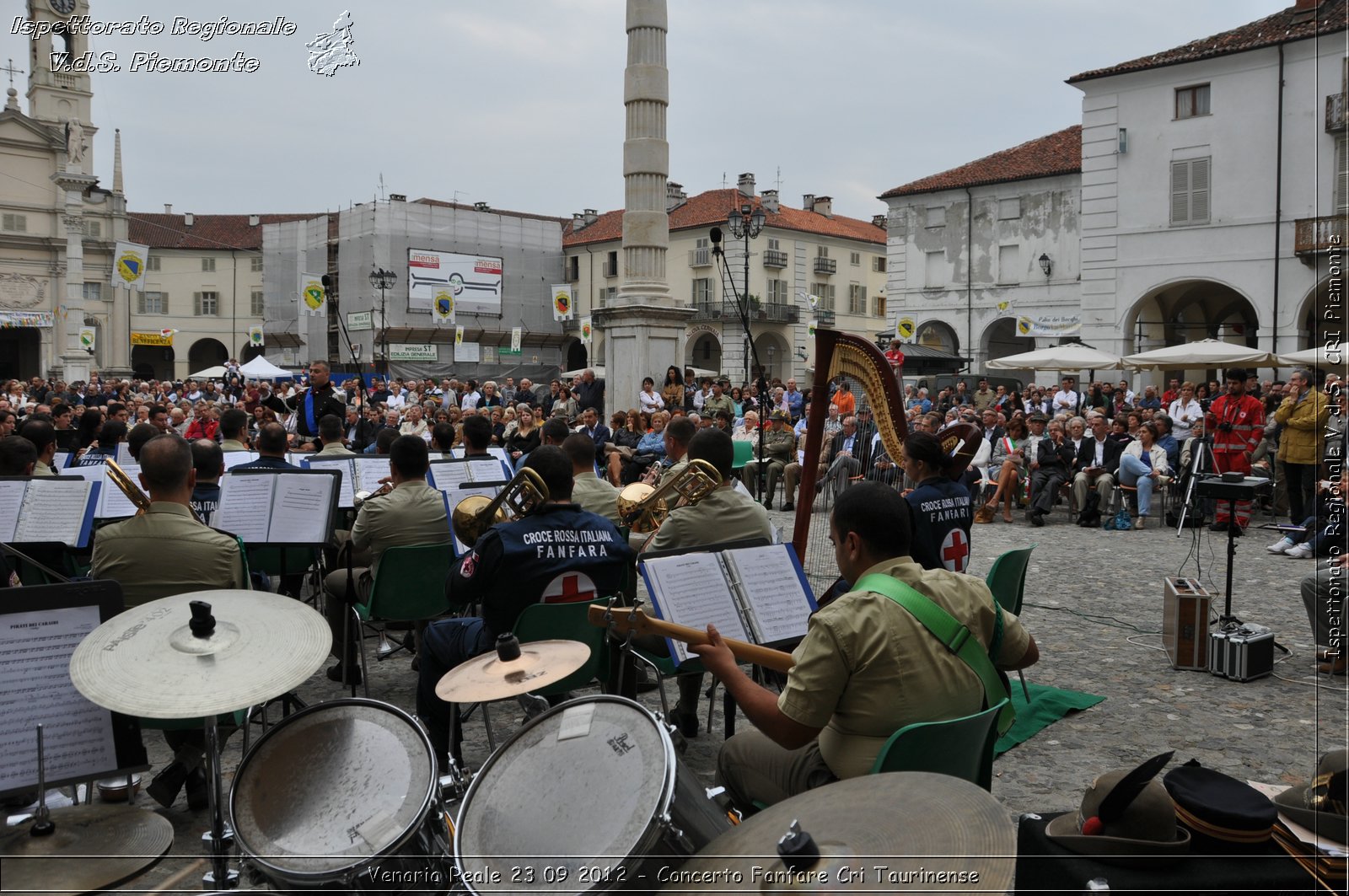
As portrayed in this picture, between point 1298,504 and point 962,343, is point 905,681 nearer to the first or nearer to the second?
point 1298,504

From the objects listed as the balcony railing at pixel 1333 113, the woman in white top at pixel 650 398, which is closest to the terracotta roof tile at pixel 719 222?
the balcony railing at pixel 1333 113

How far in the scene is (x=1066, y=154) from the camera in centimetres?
3538

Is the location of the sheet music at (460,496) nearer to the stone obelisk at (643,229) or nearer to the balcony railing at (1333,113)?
the stone obelisk at (643,229)

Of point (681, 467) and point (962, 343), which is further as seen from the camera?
point (962, 343)

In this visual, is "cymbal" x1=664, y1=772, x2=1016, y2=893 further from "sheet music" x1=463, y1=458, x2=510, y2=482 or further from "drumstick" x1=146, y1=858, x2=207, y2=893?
"sheet music" x1=463, y1=458, x2=510, y2=482

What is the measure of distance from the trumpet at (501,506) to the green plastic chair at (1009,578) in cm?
241

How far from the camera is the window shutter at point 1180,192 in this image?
84.2 ft

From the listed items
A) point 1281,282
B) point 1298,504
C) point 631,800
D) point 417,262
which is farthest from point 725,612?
point 417,262

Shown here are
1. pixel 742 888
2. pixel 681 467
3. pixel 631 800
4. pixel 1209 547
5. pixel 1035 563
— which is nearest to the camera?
pixel 742 888

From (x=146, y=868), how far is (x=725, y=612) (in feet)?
7.45

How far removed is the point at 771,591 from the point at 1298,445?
33.2 feet

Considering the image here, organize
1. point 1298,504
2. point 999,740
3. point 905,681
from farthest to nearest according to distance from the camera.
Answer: point 1298,504, point 999,740, point 905,681

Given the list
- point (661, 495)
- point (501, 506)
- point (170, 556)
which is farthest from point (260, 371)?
point (170, 556)

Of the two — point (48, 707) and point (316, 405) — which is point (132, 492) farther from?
point (316, 405)
